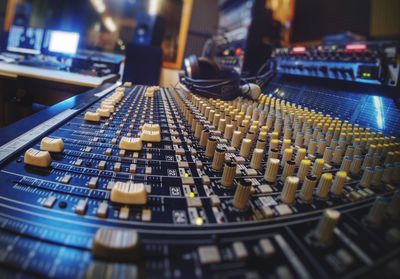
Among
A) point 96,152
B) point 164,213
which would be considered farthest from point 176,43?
point 164,213

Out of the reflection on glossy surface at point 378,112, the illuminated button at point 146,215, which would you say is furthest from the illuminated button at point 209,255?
the reflection on glossy surface at point 378,112

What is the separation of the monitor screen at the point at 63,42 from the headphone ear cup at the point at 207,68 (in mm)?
2084

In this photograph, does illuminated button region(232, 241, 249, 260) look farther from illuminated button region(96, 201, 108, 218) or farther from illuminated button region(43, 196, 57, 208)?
illuminated button region(43, 196, 57, 208)

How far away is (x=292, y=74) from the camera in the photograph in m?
2.00

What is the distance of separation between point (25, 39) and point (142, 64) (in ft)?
5.86

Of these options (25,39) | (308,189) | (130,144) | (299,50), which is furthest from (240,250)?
(25,39)

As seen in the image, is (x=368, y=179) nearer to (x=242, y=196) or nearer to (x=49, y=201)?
(x=242, y=196)

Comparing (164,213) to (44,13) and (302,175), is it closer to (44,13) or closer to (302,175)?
(302,175)

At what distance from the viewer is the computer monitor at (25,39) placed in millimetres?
3600

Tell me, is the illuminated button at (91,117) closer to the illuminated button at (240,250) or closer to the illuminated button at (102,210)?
the illuminated button at (102,210)

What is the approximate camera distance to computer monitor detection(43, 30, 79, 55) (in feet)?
11.5

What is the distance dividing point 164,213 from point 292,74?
179 centimetres

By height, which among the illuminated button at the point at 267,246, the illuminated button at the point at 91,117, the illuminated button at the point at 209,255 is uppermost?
the illuminated button at the point at 91,117

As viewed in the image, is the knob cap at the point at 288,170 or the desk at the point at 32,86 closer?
the knob cap at the point at 288,170
